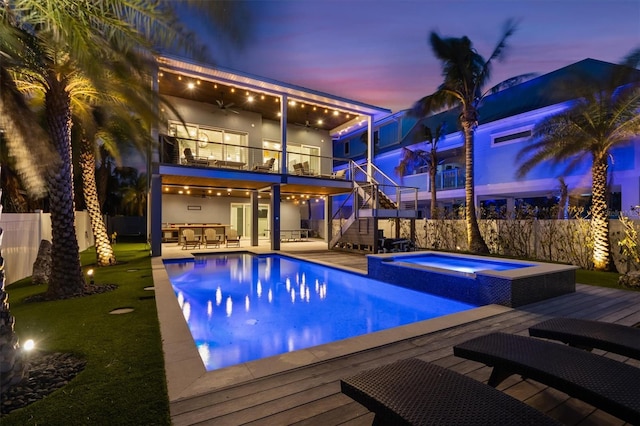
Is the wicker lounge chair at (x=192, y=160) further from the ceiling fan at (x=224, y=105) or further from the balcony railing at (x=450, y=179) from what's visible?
the balcony railing at (x=450, y=179)

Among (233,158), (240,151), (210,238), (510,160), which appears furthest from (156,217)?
(510,160)

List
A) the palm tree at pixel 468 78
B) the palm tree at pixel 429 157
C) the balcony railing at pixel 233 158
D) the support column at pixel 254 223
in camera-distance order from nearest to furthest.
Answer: the palm tree at pixel 468 78 → the balcony railing at pixel 233 158 → the support column at pixel 254 223 → the palm tree at pixel 429 157

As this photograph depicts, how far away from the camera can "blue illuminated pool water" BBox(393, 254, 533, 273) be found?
8.09 metres

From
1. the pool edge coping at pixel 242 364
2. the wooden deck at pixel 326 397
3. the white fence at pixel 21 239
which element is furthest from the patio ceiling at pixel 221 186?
the wooden deck at pixel 326 397

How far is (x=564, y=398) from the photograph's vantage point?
246 cm

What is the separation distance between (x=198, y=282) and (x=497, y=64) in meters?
13.2

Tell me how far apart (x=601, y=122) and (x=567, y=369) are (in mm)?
10287

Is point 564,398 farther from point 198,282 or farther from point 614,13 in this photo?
point 614,13

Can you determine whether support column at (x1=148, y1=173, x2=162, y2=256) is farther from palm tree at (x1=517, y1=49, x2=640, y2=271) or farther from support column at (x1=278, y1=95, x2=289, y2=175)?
palm tree at (x1=517, y1=49, x2=640, y2=271)

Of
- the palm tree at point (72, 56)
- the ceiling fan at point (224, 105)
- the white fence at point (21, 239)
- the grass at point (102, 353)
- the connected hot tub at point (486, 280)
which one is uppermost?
the ceiling fan at point (224, 105)

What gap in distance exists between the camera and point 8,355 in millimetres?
2553

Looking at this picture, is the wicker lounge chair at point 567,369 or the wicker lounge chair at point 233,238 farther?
the wicker lounge chair at point 233,238

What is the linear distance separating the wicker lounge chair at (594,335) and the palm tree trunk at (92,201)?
10.7m

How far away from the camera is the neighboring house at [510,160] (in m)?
14.0
